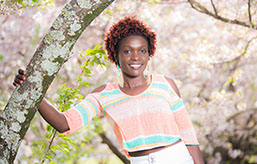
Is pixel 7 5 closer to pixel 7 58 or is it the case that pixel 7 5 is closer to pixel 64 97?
pixel 64 97

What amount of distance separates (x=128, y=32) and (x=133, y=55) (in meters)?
0.15

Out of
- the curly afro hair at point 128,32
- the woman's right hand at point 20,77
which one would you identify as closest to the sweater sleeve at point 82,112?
the curly afro hair at point 128,32

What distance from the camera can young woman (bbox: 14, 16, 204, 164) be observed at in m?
1.92

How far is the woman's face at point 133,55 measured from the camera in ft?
6.52

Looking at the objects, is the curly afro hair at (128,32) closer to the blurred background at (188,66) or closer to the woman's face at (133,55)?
the woman's face at (133,55)

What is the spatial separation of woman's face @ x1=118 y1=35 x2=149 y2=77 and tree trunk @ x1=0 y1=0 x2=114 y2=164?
1.57ft

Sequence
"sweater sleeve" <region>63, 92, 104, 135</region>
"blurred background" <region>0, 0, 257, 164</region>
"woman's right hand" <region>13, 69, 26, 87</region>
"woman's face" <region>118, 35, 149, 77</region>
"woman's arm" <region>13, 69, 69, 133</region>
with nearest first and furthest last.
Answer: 1. "woman's right hand" <region>13, 69, 26, 87</region>
2. "woman's arm" <region>13, 69, 69, 133</region>
3. "sweater sleeve" <region>63, 92, 104, 135</region>
4. "woman's face" <region>118, 35, 149, 77</region>
5. "blurred background" <region>0, 0, 257, 164</region>

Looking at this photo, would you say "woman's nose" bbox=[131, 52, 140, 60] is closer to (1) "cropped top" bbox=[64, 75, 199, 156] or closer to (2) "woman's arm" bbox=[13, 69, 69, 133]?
(1) "cropped top" bbox=[64, 75, 199, 156]

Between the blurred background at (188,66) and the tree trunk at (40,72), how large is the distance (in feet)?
6.84

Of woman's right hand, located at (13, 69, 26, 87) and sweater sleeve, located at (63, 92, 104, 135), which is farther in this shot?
sweater sleeve, located at (63, 92, 104, 135)

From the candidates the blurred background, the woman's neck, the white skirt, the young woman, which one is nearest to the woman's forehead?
the young woman

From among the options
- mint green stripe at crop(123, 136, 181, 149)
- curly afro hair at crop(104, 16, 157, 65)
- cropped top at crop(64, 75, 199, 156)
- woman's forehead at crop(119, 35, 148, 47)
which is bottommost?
mint green stripe at crop(123, 136, 181, 149)

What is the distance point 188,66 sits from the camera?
678 cm

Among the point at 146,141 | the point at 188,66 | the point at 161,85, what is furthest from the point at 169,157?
the point at 188,66
